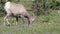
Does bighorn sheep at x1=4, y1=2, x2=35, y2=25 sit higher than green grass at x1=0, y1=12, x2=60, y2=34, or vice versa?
bighorn sheep at x1=4, y1=2, x2=35, y2=25

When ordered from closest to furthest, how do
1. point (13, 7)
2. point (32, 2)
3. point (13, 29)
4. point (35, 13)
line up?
1. point (13, 29)
2. point (13, 7)
3. point (35, 13)
4. point (32, 2)

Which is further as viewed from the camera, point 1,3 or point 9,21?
point 1,3

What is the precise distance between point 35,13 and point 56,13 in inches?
48.0

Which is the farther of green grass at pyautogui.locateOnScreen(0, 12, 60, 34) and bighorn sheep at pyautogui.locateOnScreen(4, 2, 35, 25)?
bighorn sheep at pyautogui.locateOnScreen(4, 2, 35, 25)

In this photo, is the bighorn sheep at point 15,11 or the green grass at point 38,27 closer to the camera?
the green grass at point 38,27

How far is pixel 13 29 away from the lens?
10812 millimetres

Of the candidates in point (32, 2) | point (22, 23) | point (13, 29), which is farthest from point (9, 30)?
point (32, 2)

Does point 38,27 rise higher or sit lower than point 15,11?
lower

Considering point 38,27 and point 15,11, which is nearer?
point 38,27

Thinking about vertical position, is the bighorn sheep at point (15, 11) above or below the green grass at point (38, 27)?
above

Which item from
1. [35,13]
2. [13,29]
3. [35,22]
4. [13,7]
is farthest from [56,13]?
[13,29]

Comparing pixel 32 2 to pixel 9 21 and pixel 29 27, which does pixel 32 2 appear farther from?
pixel 29 27

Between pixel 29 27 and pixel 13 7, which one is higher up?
pixel 13 7

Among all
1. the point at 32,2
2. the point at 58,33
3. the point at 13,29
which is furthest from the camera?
the point at 32,2
